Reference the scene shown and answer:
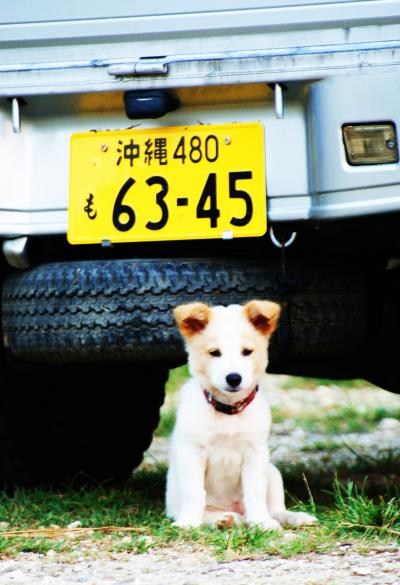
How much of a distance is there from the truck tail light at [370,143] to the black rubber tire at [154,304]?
0.38m

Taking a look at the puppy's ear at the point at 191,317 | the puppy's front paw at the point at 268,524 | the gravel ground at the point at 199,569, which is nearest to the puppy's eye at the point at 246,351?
the puppy's ear at the point at 191,317

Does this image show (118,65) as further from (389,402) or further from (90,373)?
(389,402)

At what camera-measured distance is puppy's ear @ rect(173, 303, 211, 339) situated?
332cm

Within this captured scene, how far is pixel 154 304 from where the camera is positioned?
3.36 m

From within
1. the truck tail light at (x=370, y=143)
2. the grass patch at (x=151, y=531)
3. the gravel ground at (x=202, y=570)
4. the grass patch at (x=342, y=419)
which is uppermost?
the truck tail light at (x=370, y=143)

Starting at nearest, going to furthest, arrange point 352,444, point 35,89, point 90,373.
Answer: point 35,89, point 90,373, point 352,444

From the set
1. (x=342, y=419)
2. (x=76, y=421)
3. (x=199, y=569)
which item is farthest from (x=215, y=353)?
(x=342, y=419)

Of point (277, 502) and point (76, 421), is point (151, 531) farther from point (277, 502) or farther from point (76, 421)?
point (76, 421)

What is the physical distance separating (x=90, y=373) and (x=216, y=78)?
133 centimetres

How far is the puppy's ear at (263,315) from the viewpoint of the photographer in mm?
3336

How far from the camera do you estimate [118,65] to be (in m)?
3.32

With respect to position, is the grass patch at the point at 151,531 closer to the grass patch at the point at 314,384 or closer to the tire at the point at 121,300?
the tire at the point at 121,300

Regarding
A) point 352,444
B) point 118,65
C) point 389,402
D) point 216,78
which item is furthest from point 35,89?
point 389,402

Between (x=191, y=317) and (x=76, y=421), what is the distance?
107 cm
